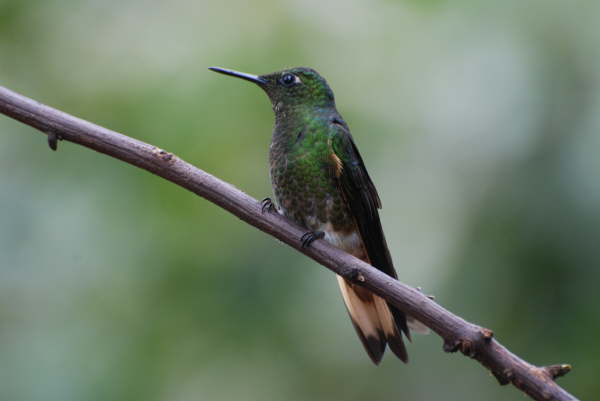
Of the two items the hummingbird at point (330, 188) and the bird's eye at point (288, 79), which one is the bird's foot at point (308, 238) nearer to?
the hummingbird at point (330, 188)

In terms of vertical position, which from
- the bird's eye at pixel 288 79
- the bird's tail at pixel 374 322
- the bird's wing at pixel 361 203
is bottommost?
the bird's tail at pixel 374 322

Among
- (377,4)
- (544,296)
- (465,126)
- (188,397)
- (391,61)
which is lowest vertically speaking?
(188,397)

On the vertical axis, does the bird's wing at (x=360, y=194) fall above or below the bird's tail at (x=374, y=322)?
above

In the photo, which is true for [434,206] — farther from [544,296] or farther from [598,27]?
[598,27]

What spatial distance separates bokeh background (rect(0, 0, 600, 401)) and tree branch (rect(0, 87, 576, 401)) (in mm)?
582

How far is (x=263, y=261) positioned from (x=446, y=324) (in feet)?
3.79

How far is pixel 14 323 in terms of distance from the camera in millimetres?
2912

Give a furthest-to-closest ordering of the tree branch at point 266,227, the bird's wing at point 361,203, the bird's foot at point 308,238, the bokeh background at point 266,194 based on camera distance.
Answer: the bird's wing at point 361,203 < the bokeh background at point 266,194 < the bird's foot at point 308,238 < the tree branch at point 266,227

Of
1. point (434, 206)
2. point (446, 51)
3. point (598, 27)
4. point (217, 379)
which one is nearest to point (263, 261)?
point (217, 379)

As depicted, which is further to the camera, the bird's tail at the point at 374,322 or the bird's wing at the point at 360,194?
the bird's wing at the point at 360,194

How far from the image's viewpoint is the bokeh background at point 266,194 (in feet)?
8.91

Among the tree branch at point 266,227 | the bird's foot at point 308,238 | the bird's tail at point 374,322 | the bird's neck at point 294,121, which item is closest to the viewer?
the tree branch at point 266,227

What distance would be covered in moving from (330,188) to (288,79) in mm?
593

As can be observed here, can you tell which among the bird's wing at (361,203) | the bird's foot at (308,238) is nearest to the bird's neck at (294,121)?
the bird's wing at (361,203)
